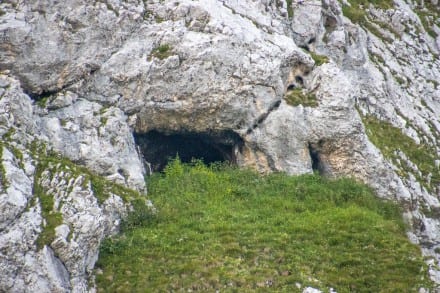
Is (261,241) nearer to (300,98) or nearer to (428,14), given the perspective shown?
(300,98)

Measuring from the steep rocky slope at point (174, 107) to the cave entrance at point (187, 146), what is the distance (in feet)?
0.32

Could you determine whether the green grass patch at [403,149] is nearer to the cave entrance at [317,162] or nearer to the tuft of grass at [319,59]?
the cave entrance at [317,162]

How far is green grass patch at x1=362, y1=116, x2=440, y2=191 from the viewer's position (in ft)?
92.4

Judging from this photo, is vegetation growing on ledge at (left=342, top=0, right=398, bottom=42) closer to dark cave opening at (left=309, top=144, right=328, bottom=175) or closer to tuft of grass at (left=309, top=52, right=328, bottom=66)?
tuft of grass at (left=309, top=52, right=328, bottom=66)

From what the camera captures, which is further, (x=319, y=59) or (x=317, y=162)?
(x=319, y=59)

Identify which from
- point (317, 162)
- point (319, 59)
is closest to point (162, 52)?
point (319, 59)

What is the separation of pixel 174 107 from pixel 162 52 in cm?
228

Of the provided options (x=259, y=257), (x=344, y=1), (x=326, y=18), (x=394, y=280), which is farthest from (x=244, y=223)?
(x=344, y=1)

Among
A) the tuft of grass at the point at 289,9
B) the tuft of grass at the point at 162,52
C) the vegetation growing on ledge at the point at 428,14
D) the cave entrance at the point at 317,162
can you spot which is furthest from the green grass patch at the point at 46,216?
the vegetation growing on ledge at the point at 428,14

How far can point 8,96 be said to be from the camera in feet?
70.5

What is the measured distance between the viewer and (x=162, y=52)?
2545 cm

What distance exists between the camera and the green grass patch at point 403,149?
2816 centimetres

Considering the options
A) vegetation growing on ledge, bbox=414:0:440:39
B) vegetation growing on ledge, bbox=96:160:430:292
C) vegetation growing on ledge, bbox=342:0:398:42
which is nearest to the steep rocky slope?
vegetation growing on ledge, bbox=96:160:430:292

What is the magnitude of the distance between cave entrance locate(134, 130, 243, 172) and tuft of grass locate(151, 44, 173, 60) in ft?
10.3
